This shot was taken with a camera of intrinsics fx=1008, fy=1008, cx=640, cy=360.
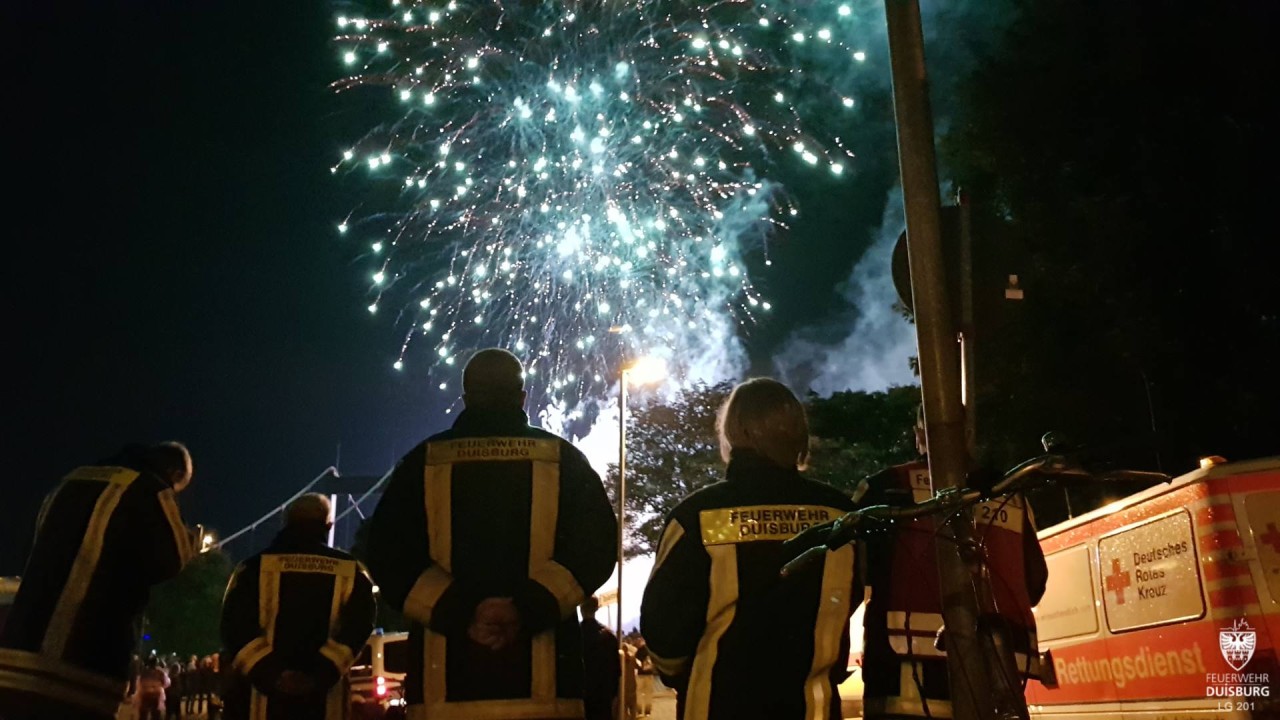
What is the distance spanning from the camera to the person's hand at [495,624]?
Result: 3439 mm

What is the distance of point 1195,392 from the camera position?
56.3 ft

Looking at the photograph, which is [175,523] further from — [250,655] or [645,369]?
[645,369]

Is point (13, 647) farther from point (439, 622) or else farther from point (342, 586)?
point (439, 622)

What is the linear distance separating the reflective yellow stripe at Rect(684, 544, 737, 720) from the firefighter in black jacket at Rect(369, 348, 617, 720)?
458mm

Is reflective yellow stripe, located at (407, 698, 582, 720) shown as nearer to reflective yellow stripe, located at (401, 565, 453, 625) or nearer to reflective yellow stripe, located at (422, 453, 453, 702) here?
reflective yellow stripe, located at (422, 453, 453, 702)

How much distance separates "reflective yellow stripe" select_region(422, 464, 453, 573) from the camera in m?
3.65

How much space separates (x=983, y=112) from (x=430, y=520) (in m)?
20.1

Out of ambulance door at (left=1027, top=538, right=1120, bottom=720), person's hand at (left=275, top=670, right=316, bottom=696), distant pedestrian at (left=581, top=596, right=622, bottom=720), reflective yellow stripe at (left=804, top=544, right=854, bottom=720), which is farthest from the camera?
distant pedestrian at (left=581, top=596, right=622, bottom=720)

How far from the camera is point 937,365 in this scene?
3.48m

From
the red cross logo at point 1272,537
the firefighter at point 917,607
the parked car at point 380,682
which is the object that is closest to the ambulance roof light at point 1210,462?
the red cross logo at point 1272,537

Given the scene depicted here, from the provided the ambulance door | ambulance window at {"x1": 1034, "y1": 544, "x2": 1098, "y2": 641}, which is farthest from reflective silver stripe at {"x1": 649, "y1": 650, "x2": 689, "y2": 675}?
the ambulance door

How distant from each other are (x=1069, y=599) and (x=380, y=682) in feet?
24.0

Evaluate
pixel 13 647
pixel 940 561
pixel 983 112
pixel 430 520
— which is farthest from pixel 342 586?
pixel 983 112

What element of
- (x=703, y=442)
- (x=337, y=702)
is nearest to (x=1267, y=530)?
(x=337, y=702)
